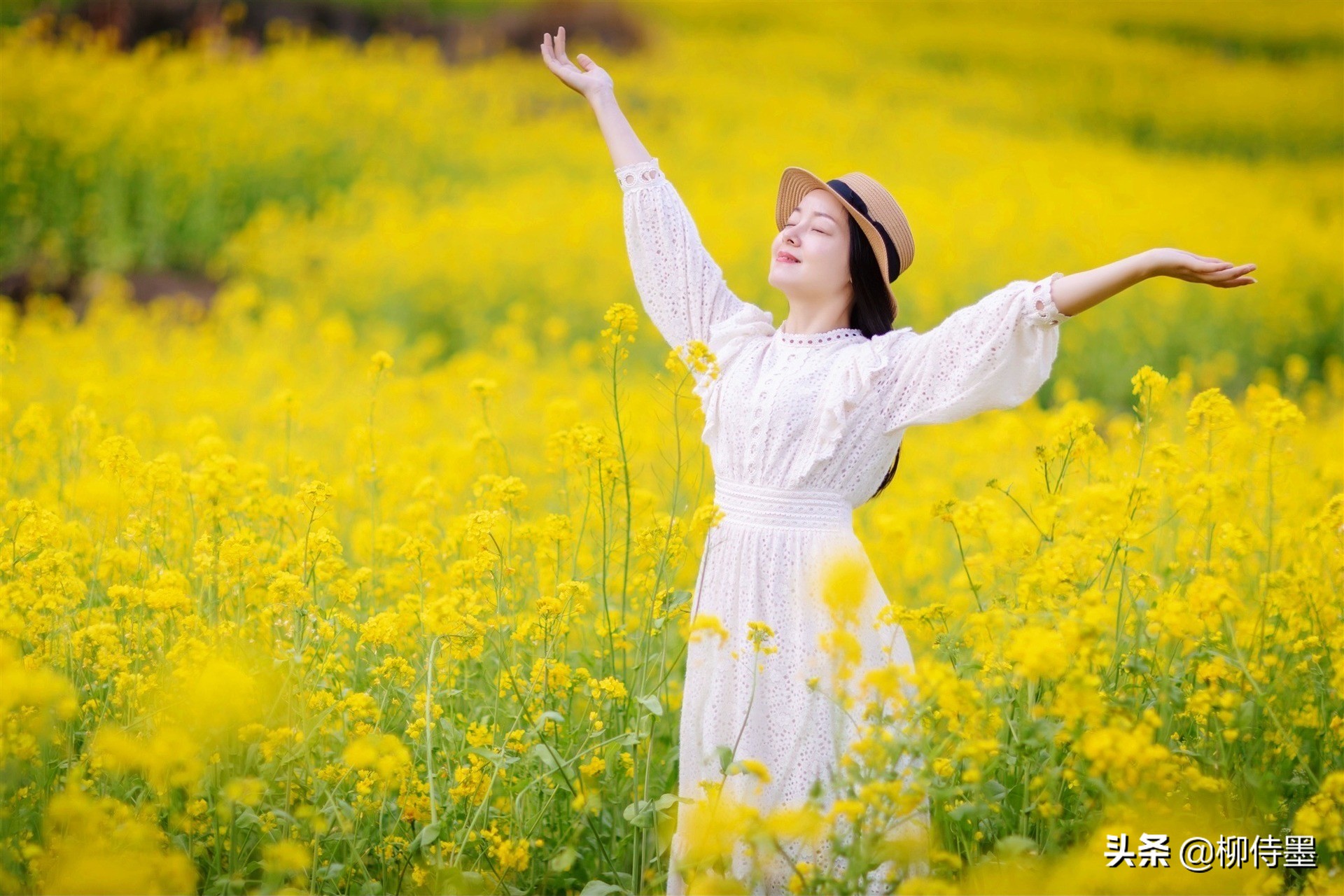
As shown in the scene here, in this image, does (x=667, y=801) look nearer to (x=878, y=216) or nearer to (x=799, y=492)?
(x=799, y=492)

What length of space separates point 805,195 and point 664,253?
28 centimetres

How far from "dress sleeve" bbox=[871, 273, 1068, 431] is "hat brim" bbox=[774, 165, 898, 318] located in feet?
0.61

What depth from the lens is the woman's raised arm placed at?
2.24 metres

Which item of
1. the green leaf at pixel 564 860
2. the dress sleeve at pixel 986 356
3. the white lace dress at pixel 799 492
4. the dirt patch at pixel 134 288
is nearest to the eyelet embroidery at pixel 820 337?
the white lace dress at pixel 799 492

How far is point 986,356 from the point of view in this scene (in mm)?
1863

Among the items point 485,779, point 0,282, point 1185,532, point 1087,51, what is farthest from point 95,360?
point 1087,51

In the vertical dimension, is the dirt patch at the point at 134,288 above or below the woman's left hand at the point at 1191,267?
above

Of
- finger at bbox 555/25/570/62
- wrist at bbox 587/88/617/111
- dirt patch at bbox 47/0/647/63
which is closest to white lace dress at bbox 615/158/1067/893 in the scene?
wrist at bbox 587/88/617/111

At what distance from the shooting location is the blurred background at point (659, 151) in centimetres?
624

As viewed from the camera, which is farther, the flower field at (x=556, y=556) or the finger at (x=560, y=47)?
the finger at (x=560, y=47)

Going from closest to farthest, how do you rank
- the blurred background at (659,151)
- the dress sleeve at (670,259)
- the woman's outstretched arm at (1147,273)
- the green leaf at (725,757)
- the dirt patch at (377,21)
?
the green leaf at (725,757)
the woman's outstretched arm at (1147,273)
the dress sleeve at (670,259)
the blurred background at (659,151)
the dirt patch at (377,21)

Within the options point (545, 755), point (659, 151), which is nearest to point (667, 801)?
point (545, 755)

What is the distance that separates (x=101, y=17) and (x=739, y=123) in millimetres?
4307

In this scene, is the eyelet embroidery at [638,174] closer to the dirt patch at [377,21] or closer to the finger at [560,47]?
the finger at [560,47]
